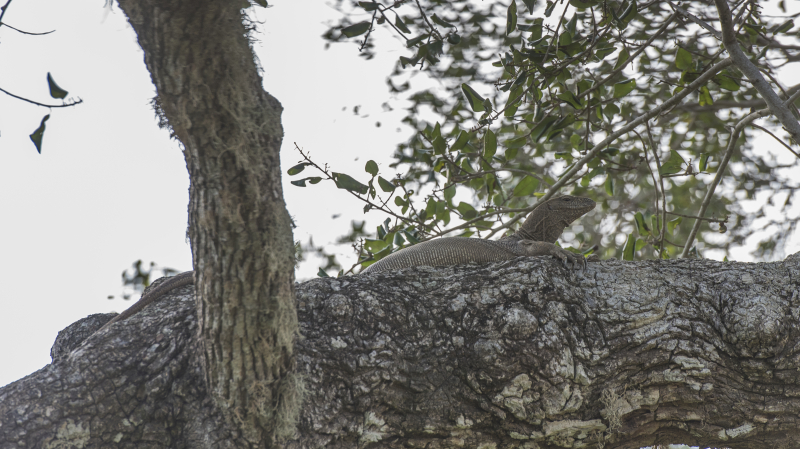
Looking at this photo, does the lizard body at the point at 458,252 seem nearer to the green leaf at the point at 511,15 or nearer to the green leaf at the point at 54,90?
the green leaf at the point at 511,15

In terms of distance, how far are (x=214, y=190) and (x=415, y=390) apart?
1305mm

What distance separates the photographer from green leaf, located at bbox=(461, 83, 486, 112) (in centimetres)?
433

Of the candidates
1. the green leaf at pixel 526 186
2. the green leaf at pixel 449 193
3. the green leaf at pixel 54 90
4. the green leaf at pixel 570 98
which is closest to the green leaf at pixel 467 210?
the green leaf at pixel 449 193

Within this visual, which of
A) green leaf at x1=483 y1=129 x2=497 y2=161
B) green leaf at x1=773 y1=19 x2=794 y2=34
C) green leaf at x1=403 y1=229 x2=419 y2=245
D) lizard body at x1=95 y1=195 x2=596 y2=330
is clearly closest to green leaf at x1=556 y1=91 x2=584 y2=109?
green leaf at x1=483 y1=129 x2=497 y2=161

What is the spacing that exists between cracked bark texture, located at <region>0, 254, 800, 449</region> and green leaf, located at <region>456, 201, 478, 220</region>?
6.51ft

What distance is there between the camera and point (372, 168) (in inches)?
179

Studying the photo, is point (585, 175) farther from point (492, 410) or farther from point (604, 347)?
point (492, 410)

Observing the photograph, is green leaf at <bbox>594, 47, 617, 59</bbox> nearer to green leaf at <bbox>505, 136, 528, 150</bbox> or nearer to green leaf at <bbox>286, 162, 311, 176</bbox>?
green leaf at <bbox>505, 136, 528, 150</bbox>

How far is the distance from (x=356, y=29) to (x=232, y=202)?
216cm

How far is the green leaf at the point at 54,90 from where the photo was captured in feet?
8.15

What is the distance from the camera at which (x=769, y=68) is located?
6.07m

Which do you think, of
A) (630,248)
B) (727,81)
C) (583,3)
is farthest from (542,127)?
(727,81)

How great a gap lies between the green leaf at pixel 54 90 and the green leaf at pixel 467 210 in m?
3.24

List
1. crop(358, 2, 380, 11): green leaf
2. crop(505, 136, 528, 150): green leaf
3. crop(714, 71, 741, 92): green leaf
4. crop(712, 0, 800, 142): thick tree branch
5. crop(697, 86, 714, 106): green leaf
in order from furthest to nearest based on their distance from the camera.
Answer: crop(697, 86, 714, 106): green leaf < crop(505, 136, 528, 150): green leaf < crop(714, 71, 741, 92): green leaf < crop(358, 2, 380, 11): green leaf < crop(712, 0, 800, 142): thick tree branch
